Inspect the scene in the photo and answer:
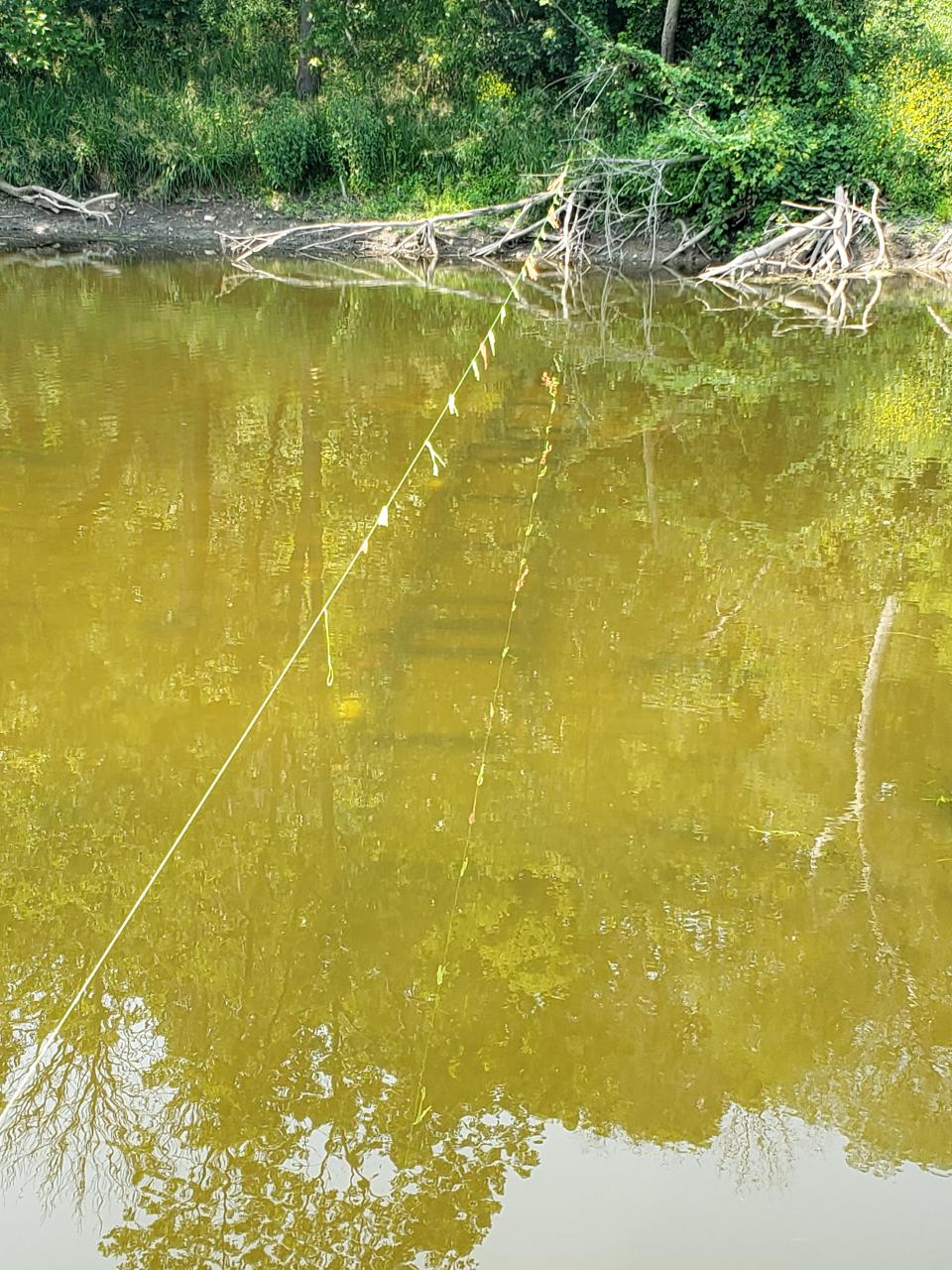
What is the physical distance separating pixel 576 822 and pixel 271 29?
18.2 m

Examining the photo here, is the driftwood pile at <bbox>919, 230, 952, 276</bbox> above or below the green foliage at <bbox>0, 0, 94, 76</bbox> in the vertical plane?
below

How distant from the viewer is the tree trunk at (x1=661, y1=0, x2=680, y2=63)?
15.0 m

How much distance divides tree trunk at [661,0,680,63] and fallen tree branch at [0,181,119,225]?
732cm

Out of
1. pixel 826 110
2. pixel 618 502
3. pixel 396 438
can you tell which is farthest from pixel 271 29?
pixel 618 502

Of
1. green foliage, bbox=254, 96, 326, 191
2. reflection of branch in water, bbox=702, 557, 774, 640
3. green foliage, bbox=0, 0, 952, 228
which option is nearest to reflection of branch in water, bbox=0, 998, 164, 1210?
reflection of branch in water, bbox=702, 557, 774, 640

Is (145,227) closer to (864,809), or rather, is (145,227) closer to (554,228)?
(554,228)

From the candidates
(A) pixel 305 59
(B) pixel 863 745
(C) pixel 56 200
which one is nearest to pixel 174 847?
(B) pixel 863 745

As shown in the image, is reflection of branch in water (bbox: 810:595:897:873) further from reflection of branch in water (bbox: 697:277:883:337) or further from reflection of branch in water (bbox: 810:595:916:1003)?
reflection of branch in water (bbox: 697:277:883:337)

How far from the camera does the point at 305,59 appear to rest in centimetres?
1728

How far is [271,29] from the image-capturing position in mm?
18422

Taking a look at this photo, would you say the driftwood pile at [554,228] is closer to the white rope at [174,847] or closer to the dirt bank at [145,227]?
the dirt bank at [145,227]

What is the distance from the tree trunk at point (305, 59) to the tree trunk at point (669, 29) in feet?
16.4

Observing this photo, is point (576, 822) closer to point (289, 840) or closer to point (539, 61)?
point (289, 840)

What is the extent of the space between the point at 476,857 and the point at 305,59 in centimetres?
1674
